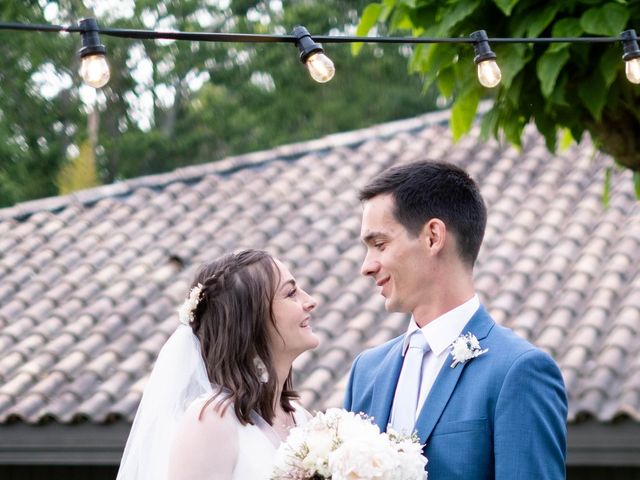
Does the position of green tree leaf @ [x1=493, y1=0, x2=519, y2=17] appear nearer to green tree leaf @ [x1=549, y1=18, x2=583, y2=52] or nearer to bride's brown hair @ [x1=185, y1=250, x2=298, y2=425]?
green tree leaf @ [x1=549, y1=18, x2=583, y2=52]

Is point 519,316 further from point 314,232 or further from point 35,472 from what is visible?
point 35,472

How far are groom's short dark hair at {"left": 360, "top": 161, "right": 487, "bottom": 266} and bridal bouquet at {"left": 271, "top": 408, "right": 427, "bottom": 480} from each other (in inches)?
26.8

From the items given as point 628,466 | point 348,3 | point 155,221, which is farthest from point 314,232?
point 348,3

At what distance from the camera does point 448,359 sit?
3.70m

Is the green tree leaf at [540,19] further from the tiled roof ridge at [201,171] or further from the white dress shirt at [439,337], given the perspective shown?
the tiled roof ridge at [201,171]

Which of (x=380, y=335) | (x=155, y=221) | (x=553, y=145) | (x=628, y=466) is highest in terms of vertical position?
(x=155, y=221)

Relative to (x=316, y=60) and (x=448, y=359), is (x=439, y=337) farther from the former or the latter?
(x=316, y=60)

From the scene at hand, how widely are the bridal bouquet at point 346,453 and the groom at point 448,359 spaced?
8.8 inches

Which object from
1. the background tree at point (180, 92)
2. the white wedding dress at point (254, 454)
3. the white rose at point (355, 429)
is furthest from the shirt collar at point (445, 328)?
the background tree at point (180, 92)

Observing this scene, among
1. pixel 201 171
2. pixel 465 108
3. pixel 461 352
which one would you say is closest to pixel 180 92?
pixel 201 171

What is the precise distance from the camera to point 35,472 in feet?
29.6

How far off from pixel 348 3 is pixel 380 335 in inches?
589

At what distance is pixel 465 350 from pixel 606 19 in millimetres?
1838

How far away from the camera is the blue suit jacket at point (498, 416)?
3.39m
